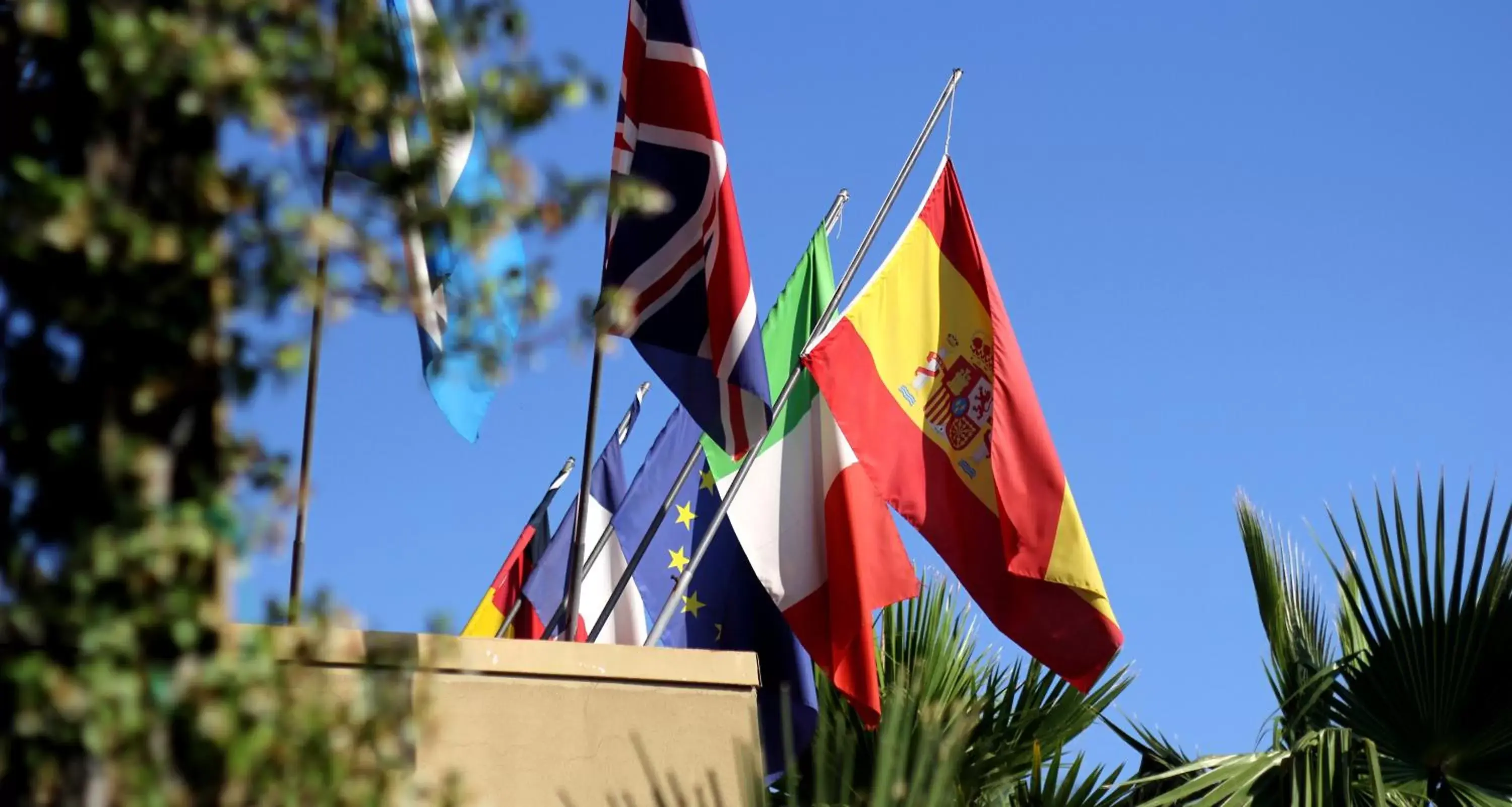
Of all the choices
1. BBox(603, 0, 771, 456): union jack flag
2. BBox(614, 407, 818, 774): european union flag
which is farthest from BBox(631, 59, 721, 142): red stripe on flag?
BBox(614, 407, 818, 774): european union flag

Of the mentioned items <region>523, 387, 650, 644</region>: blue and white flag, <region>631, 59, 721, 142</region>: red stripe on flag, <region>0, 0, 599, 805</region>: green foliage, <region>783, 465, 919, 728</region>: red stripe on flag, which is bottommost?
<region>0, 0, 599, 805</region>: green foliage

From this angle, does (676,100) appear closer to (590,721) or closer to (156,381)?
(590,721)

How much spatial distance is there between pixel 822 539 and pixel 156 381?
716 centimetres

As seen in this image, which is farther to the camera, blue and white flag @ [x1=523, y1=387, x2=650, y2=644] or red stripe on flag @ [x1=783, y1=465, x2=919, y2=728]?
blue and white flag @ [x1=523, y1=387, x2=650, y2=644]

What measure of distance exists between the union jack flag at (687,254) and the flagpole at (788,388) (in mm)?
251

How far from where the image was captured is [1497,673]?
328 inches

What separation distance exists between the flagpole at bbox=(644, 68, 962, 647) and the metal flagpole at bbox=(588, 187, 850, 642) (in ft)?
0.39

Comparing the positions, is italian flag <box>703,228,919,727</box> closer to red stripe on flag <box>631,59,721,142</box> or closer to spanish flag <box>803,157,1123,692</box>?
spanish flag <box>803,157,1123,692</box>

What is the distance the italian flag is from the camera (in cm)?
884

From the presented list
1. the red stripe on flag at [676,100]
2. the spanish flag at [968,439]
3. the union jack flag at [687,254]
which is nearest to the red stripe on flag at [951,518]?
the spanish flag at [968,439]

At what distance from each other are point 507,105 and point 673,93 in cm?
557

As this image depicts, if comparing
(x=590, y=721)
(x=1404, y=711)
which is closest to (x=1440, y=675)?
(x=1404, y=711)

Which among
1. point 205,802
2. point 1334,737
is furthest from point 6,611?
point 1334,737

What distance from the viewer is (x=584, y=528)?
20.9 feet
